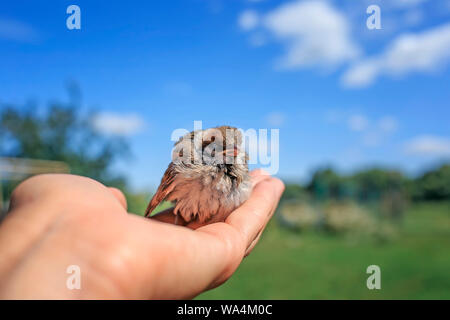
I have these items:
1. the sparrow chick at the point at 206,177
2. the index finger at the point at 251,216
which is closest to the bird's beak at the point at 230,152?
the sparrow chick at the point at 206,177

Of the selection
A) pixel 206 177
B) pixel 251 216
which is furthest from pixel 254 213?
pixel 206 177

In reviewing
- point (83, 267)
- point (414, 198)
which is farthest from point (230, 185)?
point (414, 198)

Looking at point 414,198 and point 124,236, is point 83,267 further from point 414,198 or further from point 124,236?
point 414,198

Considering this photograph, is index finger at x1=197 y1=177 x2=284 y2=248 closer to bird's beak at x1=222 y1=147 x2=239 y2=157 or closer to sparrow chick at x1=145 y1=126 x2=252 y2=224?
sparrow chick at x1=145 y1=126 x2=252 y2=224

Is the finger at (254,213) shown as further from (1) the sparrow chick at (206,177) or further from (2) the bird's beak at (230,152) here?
(2) the bird's beak at (230,152)

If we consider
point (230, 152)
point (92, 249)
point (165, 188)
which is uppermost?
point (230, 152)

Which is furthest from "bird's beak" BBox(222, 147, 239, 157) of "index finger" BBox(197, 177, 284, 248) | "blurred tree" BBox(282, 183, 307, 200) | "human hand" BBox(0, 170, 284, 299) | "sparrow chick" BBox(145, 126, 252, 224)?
"blurred tree" BBox(282, 183, 307, 200)

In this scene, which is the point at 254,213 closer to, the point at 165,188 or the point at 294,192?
the point at 165,188
